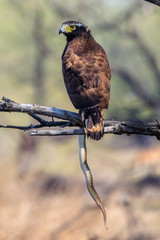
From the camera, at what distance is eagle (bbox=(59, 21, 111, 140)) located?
4.68 meters

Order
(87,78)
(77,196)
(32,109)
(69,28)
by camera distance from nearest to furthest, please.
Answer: (32,109)
(87,78)
(69,28)
(77,196)

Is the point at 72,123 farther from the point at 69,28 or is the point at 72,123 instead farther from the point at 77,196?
the point at 77,196

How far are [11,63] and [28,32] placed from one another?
5.71 ft

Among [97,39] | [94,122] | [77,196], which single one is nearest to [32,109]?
[94,122]

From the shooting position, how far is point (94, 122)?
4.33 metres

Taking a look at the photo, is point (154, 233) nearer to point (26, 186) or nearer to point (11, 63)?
point (26, 186)

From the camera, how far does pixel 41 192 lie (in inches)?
474

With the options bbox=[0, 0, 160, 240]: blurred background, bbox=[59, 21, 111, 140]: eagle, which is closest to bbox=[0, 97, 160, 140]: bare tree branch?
bbox=[59, 21, 111, 140]: eagle

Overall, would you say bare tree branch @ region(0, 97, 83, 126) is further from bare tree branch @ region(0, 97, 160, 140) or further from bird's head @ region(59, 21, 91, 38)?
bird's head @ region(59, 21, 91, 38)

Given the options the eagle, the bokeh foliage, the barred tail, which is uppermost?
the bokeh foliage

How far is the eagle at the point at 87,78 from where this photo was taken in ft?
15.4

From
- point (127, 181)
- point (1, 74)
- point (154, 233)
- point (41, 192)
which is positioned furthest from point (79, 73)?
point (1, 74)

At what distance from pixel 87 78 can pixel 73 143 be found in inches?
340

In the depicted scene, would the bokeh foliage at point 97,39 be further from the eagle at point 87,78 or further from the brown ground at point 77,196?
the eagle at point 87,78
